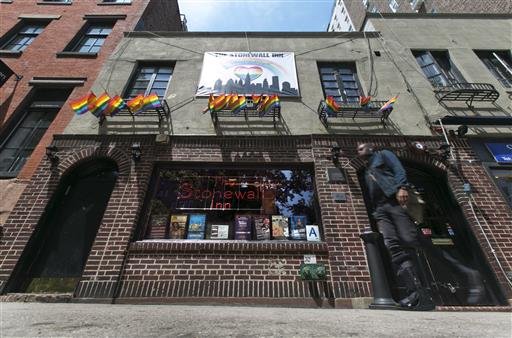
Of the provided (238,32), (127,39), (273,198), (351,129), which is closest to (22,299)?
(273,198)

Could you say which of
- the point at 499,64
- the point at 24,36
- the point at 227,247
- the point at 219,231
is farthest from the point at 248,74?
the point at 24,36

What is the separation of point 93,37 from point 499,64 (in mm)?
14296

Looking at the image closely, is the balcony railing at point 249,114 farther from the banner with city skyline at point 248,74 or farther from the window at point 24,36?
the window at point 24,36

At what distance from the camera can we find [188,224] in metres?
5.63

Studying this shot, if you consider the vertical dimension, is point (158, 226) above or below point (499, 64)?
below

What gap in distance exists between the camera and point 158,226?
559 cm

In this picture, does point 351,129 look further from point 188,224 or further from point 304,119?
point 188,224

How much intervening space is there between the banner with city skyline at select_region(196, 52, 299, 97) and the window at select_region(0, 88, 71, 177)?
4349mm

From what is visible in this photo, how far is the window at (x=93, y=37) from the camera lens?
31.7 ft

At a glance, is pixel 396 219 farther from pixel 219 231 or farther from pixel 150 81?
pixel 150 81

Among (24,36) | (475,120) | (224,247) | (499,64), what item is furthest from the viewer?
(24,36)

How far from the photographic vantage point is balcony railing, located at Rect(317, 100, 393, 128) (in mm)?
6957

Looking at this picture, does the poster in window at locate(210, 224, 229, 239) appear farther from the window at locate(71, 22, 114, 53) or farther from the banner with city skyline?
the window at locate(71, 22, 114, 53)

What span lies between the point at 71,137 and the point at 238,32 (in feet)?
20.5
